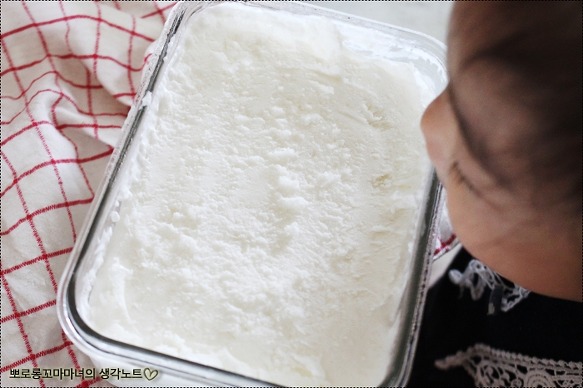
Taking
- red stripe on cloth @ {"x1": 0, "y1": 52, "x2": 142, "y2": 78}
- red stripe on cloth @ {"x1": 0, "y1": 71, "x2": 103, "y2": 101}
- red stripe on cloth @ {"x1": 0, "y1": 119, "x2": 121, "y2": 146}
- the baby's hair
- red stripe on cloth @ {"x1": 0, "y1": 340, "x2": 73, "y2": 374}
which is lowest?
red stripe on cloth @ {"x1": 0, "y1": 340, "x2": 73, "y2": 374}

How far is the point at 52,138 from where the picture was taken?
29.0 inches

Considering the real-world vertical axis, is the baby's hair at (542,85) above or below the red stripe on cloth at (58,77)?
above

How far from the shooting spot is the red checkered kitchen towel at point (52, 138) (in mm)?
642

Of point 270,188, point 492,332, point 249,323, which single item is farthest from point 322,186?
point 492,332

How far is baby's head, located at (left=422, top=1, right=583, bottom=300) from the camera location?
1.10ft

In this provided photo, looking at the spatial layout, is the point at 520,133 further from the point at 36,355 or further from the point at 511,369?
the point at 36,355

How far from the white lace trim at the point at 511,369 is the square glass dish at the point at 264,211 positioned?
0.16 metres

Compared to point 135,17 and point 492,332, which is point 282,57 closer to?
point 135,17

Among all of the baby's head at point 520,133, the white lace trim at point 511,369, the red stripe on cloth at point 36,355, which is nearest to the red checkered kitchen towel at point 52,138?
the red stripe on cloth at point 36,355

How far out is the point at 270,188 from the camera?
663 mm

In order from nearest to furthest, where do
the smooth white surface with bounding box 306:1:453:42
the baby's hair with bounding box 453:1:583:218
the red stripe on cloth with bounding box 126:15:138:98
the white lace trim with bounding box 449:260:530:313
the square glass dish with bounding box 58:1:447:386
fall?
the baby's hair with bounding box 453:1:583:218, the square glass dish with bounding box 58:1:447:386, the white lace trim with bounding box 449:260:530:313, the red stripe on cloth with bounding box 126:15:138:98, the smooth white surface with bounding box 306:1:453:42

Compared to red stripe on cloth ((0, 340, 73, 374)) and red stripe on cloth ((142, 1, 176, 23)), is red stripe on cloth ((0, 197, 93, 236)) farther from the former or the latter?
red stripe on cloth ((142, 1, 176, 23))

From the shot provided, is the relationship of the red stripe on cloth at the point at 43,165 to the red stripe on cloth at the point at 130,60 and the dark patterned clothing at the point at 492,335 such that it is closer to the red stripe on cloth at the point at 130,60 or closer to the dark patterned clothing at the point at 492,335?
the red stripe on cloth at the point at 130,60

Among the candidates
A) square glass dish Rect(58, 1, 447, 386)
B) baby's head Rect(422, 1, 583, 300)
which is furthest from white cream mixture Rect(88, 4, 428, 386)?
baby's head Rect(422, 1, 583, 300)
